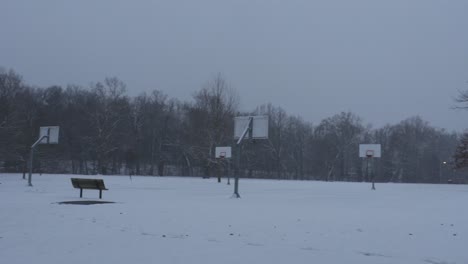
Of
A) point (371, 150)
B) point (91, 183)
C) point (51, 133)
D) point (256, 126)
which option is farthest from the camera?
point (371, 150)

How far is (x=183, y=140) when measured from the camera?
73000 millimetres

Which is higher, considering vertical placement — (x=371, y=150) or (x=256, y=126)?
(x=371, y=150)

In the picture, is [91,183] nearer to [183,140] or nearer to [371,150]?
[371,150]

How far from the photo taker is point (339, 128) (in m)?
95.6

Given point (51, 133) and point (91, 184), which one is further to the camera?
point (51, 133)

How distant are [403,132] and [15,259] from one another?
9743 centimetres

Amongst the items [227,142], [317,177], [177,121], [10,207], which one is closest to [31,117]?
[177,121]

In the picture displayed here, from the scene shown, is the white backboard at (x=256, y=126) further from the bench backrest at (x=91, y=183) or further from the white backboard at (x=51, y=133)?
the white backboard at (x=51, y=133)

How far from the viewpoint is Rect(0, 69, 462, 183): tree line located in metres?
57.6

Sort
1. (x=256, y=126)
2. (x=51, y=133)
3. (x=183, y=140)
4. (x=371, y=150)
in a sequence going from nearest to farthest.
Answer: (x=256, y=126)
(x=51, y=133)
(x=371, y=150)
(x=183, y=140)

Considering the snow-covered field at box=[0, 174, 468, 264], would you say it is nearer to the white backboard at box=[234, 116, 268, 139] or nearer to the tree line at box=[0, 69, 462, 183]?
the white backboard at box=[234, 116, 268, 139]

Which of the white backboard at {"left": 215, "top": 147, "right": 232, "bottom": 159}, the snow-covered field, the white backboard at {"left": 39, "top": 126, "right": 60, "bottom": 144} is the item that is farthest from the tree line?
the snow-covered field

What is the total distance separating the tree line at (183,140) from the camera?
57.6 metres

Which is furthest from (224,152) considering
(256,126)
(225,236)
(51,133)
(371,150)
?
(225,236)
